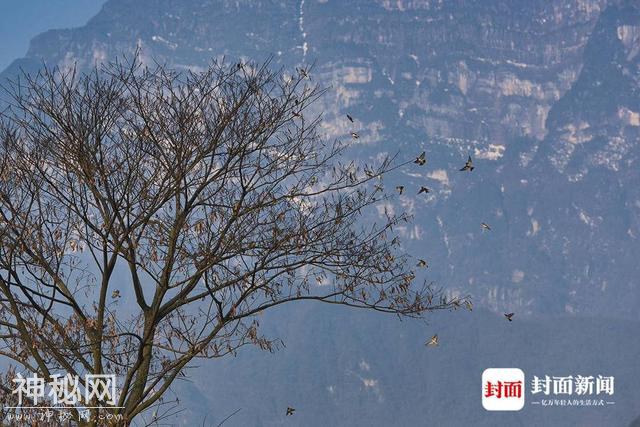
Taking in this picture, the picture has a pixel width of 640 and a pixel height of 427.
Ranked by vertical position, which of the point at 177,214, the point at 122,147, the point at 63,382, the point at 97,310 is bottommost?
the point at 63,382

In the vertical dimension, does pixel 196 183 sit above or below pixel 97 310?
above

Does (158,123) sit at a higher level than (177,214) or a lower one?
higher

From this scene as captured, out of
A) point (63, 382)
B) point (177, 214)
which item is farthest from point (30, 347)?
point (177, 214)

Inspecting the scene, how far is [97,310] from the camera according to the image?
12750 millimetres

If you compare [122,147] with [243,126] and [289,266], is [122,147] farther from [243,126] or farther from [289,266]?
[289,266]

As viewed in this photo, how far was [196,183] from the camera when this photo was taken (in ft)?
44.2

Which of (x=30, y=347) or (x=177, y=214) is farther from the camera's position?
(x=177, y=214)

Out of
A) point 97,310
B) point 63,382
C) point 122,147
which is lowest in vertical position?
point 63,382

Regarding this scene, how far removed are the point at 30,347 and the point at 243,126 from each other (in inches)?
140

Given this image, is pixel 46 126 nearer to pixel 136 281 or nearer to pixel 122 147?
pixel 122 147

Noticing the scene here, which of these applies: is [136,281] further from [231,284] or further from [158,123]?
[158,123]

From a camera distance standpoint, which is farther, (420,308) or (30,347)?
(420,308)

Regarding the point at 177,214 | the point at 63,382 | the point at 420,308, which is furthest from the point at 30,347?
the point at 420,308

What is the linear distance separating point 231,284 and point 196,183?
1.44 meters
